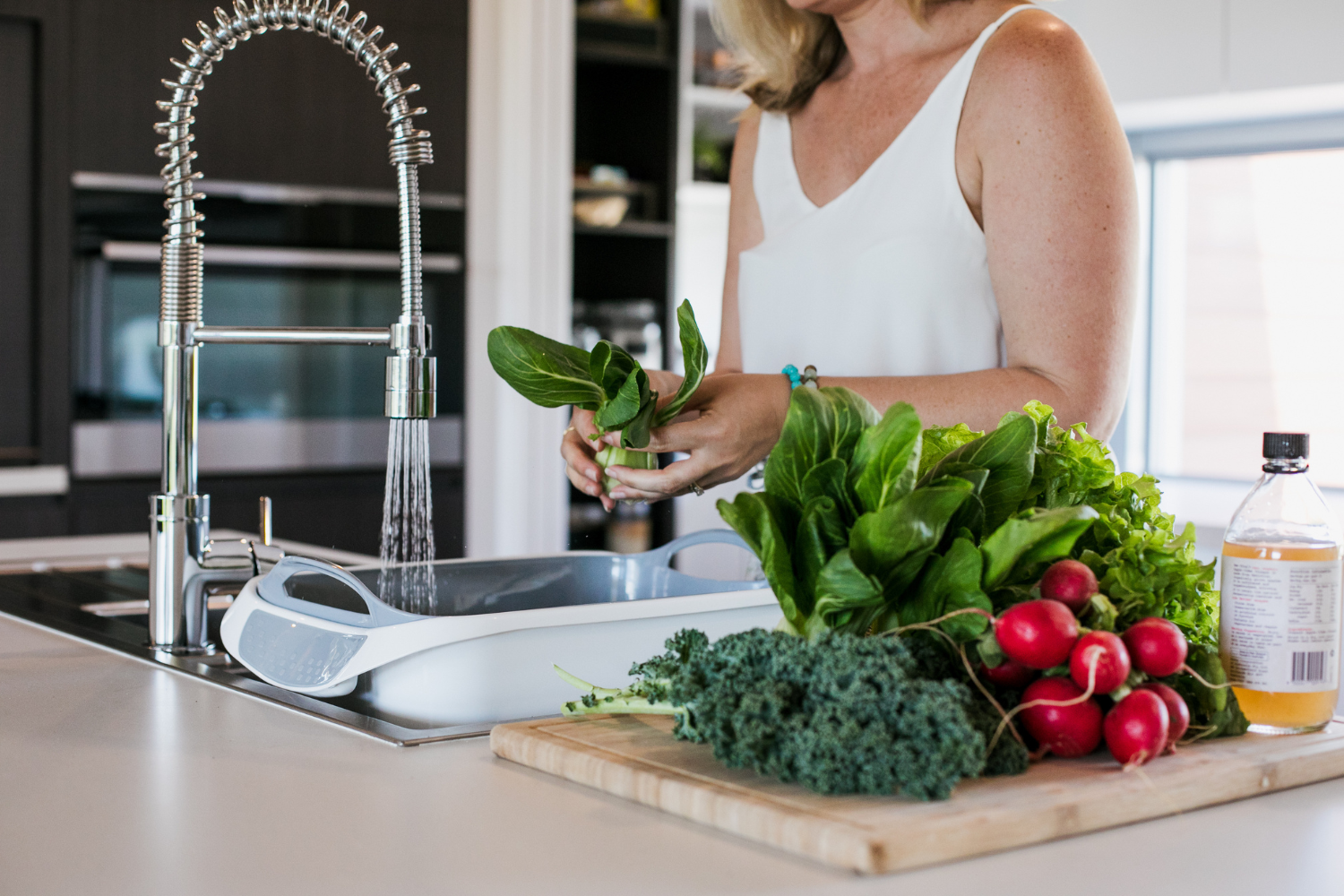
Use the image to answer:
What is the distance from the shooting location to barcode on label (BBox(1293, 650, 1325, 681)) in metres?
0.85

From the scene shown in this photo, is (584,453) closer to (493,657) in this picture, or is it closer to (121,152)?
(493,657)

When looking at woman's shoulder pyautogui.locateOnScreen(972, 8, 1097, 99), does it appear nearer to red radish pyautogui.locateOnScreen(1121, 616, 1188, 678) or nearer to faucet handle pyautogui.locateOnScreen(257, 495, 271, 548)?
red radish pyautogui.locateOnScreen(1121, 616, 1188, 678)

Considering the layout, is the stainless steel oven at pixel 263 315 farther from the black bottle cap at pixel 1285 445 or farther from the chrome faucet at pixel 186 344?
the black bottle cap at pixel 1285 445

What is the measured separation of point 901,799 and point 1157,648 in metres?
0.19

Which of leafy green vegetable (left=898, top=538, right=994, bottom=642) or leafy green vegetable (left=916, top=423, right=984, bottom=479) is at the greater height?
leafy green vegetable (left=916, top=423, right=984, bottom=479)

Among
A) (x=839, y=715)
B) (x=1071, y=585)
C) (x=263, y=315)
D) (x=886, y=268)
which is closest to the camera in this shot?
(x=839, y=715)

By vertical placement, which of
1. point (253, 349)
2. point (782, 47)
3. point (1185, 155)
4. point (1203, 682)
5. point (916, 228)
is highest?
point (1185, 155)

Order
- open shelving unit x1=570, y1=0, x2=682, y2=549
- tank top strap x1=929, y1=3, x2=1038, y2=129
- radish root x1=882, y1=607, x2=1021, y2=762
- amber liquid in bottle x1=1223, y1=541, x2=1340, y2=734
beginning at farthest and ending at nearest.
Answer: open shelving unit x1=570, y1=0, x2=682, y2=549
tank top strap x1=929, y1=3, x2=1038, y2=129
amber liquid in bottle x1=1223, y1=541, x2=1340, y2=734
radish root x1=882, y1=607, x2=1021, y2=762

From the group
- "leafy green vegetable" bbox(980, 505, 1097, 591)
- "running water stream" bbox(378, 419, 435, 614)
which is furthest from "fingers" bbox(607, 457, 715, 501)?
"leafy green vegetable" bbox(980, 505, 1097, 591)

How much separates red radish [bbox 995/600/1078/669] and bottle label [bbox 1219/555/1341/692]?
5.8 inches

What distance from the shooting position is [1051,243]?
4.31 ft

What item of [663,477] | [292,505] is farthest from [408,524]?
[292,505]

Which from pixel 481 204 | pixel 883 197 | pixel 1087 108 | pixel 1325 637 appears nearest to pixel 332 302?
pixel 481 204

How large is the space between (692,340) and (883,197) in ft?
2.36
